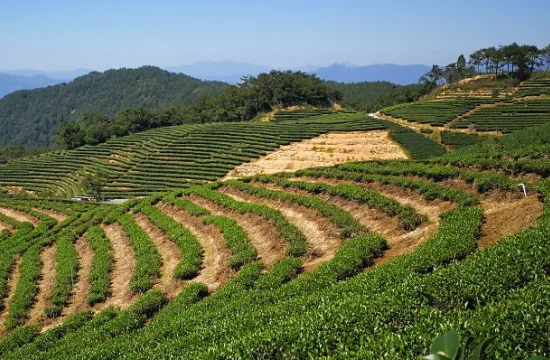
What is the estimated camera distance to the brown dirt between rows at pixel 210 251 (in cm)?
2031

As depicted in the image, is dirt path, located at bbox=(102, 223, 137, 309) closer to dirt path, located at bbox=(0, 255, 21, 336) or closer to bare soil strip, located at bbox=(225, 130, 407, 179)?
dirt path, located at bbox=(0, 255, 21, 336)

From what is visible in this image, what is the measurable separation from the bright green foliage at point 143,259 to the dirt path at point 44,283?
4.76 meters

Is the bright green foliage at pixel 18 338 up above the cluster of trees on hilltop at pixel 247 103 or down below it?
below

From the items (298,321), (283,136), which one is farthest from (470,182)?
(283,136)

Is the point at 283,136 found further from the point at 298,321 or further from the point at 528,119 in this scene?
the point at 298,321

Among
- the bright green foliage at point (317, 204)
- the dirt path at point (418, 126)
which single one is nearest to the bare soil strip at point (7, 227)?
the bright green foliage at point (317, 204)

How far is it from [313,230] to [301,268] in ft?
14.3

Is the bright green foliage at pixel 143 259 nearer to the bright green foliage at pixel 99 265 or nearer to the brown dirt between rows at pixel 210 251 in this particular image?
the bright green foliage at pixel 99 265

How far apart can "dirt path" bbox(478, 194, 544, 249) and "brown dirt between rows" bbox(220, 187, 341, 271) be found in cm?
659

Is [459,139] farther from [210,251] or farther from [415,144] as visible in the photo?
[210,251]

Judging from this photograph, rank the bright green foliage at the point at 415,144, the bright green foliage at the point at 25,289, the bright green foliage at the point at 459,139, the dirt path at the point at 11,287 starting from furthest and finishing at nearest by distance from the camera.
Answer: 1. the bright green foliage at the point at 459,139
2. the bright green foliage at the point at 415,144
3. the dirt path at the point at 11,287
4. the bright green foliage at the point at 25,289

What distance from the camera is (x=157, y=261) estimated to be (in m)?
23.3

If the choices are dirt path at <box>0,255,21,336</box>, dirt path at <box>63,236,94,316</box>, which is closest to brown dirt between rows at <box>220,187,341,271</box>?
dirt path at <box>63,236,94,316</box>

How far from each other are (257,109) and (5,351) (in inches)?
4515
